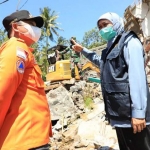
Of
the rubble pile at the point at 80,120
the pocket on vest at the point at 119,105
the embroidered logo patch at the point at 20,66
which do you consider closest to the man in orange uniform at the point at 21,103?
the embroidered logo patch at the point at 20,66

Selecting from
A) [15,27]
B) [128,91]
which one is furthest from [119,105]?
[15,27]

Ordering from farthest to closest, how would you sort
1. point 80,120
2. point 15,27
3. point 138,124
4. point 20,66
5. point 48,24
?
point 48,24
point 80,120
point 138,124
point 15,27
point 20,66

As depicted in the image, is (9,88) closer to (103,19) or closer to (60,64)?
(103,19)

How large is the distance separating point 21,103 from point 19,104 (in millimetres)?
15

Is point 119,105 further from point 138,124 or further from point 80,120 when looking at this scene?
point 80,120

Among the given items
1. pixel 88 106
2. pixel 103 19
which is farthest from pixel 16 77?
pixel 88 106

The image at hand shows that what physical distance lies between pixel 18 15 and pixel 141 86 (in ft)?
4.17

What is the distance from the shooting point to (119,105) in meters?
2.31

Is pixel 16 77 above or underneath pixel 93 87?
above

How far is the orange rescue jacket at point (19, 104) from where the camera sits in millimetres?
1509

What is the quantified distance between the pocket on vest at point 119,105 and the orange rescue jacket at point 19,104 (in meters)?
0.87

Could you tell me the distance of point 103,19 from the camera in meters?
2.73

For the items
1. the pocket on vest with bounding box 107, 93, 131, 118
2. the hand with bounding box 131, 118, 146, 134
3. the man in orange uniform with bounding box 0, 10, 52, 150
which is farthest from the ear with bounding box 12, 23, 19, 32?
the hand with bounding box 131, 118, 146, 134

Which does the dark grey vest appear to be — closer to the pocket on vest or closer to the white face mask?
the pocket on vest
